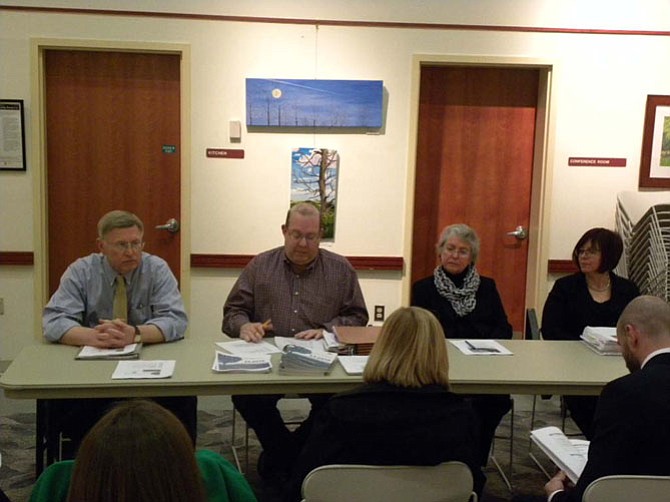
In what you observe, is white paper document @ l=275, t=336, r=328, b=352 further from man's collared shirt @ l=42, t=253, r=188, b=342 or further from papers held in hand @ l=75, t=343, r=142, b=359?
papers held in hand @ l=75, t=343, r=142, b=359

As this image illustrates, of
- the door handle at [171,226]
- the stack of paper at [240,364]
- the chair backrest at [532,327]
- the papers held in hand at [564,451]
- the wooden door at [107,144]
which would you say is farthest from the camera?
the door handle at [171,226]

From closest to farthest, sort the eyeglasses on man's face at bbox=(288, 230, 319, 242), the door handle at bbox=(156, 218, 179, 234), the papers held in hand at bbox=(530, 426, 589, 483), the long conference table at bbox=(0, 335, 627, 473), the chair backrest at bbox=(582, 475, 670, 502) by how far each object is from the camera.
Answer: the chair backrest at bbox=(582, 475, 670, 502)
the papers held in hand at bbox=(530, 426, 589, 483)
the long conference table at bbox=(0, 335, 627, 473)
the eyeglasses on man's face at bbox=(288, 230, 319, 242)
the door handle at bbox=(156, 218, 179, 234)

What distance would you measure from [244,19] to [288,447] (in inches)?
115

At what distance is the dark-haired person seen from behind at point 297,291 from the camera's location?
10.9 feet

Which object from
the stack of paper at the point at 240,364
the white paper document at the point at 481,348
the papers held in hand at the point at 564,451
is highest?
the stack of paper at the point at 240,364

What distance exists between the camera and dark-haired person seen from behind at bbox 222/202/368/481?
332 centimetres

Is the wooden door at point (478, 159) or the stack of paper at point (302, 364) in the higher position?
the wooden door at point (478, 159)

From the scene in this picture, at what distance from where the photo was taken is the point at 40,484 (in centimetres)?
146

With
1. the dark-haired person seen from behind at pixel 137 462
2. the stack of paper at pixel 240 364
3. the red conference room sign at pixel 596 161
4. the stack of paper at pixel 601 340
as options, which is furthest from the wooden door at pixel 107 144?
the dark-haired person seen from behind at pixel 137 462

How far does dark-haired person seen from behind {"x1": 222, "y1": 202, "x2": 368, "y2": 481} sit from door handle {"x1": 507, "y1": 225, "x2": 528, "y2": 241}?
2.11m

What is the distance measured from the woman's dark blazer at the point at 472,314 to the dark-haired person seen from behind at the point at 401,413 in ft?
4.63

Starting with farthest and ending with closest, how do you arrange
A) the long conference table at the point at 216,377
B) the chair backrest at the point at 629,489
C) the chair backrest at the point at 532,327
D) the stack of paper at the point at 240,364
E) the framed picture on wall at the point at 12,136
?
1. the framed picture on wall at the point at 12,136
2. the chair backrest at the point at 532,327
3. the stack of paper at the point at 240,364
4. the long conference table at the point at 216,377
5. the chair backrest at the point at 629,489

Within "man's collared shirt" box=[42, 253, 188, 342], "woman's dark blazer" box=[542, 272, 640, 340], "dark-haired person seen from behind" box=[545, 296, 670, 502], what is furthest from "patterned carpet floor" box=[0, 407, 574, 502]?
"dark-haired person seen from behind" box=[545, 296, 670, 502]

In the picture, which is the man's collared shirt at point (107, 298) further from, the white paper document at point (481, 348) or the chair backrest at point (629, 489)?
the chair backrest at point (629, 489)
